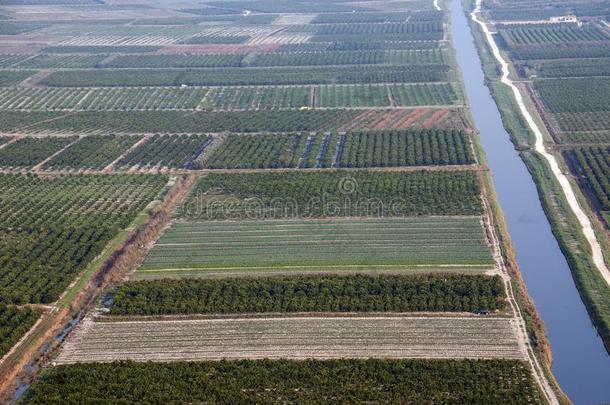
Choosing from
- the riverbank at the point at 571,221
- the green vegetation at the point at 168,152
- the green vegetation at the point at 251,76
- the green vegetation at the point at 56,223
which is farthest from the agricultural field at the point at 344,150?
the green vegetation at the point at 251,76

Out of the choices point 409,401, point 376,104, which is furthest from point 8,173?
point 409,401

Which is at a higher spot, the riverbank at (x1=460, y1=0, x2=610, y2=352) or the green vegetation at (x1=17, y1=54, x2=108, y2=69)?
the green vegetation at (x1=17, y1=54, x2=108, y2=69)

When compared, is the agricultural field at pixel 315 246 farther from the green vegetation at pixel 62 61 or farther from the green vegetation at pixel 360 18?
the green vegetation at pixel 360 18

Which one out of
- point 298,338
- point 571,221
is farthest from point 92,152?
point 571,221

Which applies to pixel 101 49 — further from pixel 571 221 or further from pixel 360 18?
pixel 571 221

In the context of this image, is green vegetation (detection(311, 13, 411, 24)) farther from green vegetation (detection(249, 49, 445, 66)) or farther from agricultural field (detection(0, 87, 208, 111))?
agricultural field (detection(0, 87, 208, 111))

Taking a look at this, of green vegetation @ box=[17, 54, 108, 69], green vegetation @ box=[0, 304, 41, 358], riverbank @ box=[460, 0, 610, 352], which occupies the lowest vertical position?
riverbank @ box=[460, 0, 610, 352]

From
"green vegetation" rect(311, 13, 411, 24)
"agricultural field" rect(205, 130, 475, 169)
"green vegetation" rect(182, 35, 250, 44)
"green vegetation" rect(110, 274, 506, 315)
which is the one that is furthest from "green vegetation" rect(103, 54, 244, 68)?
"green vegetation" rect(110, 274, 506, 315)

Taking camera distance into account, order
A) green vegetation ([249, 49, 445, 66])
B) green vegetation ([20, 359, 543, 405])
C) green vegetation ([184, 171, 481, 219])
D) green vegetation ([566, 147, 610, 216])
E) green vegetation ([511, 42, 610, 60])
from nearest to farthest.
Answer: green vegetation ([20, 359, 543, 405]), green vegetation ([184, 171, 481, 219]), green vegetation ([566, 147, 610, 216]), green vegetation ([511, 42, 610, 60]), green vegetation ([249, 49, 445, 66])
